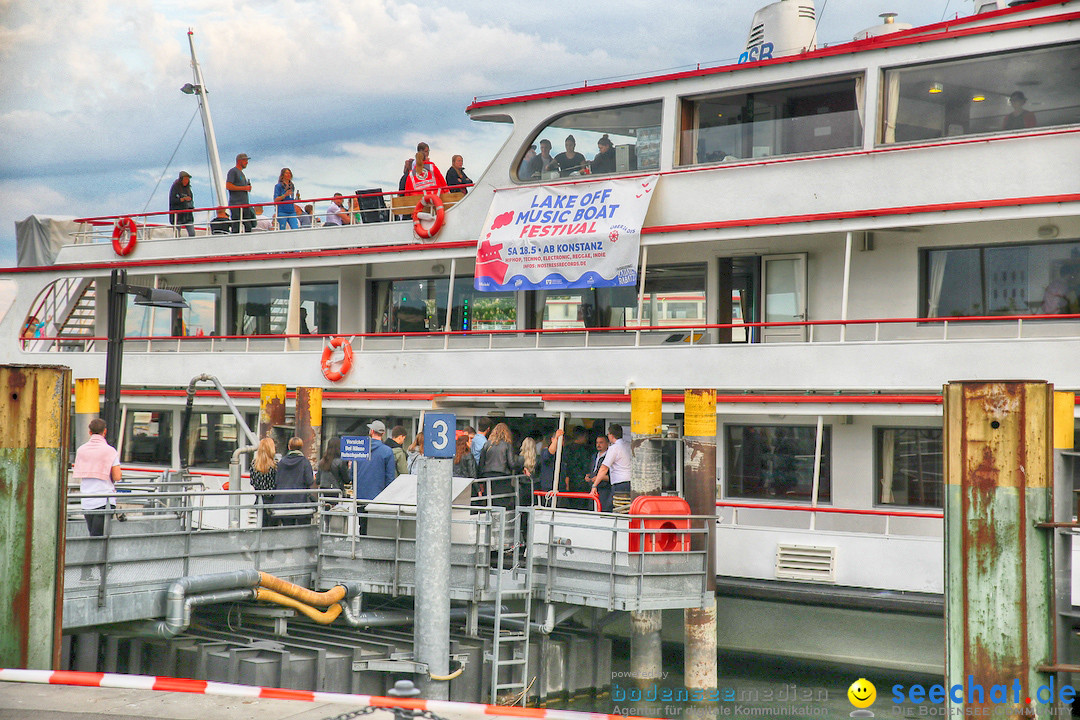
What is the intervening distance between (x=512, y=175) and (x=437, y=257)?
1923 mm

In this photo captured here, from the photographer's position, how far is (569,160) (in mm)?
18281

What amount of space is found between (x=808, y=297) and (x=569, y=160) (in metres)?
4.51

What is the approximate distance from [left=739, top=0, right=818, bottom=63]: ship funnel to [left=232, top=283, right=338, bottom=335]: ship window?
29.8 ft

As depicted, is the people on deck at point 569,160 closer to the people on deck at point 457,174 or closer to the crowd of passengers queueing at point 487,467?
the people on deck at point 457,174

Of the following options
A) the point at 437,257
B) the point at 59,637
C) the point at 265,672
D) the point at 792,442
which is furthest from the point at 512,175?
the point at 59,637

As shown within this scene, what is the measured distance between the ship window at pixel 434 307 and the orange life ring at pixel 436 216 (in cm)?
115

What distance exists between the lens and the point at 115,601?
1177 centimetres

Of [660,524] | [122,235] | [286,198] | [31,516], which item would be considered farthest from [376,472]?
[122,235]

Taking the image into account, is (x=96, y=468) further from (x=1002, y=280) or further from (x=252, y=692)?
(x=1002, y=280)

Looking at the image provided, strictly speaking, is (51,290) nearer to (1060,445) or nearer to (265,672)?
(265,672)

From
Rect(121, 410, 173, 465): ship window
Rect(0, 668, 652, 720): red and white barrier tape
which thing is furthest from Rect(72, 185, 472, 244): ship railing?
Rect(0, 668, 652, 720): red and white barrier tape

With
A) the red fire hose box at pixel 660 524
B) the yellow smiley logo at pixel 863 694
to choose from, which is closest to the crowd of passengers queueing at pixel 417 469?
the red fire hose box at pixel 660 524

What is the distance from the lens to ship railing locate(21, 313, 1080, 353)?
48.0 feet

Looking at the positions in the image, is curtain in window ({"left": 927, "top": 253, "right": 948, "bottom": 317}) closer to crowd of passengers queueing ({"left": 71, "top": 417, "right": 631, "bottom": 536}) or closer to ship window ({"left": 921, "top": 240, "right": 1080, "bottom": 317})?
ship window ({"left": 921, "top": 240, "right": 1080, "bottom": 317})
